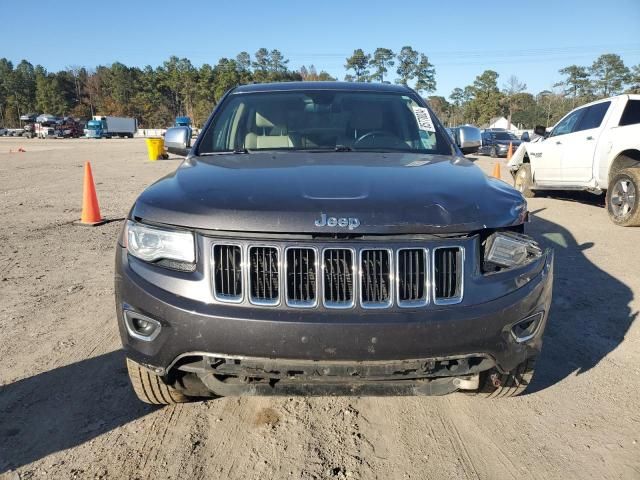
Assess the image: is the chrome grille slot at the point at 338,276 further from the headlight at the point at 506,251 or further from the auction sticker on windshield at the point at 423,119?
the auction sticker on windshield at the point at 423,119

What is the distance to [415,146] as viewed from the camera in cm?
344

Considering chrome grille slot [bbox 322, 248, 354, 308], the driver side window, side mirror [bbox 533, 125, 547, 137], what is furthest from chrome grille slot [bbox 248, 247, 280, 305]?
side mirror [bbox 533, 125, 547, 137]

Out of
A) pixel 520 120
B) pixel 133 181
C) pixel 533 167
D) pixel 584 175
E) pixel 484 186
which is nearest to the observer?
pixel 484 186

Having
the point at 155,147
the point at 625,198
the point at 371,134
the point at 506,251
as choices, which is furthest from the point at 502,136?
the point at 506,251

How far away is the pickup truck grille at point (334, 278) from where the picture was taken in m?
2.05

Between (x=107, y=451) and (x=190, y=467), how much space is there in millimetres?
432

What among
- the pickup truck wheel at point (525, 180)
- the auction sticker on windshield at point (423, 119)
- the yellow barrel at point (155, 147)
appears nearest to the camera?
the auction sticker on windshield at point (423, 119)

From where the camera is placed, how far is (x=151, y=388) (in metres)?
2.47

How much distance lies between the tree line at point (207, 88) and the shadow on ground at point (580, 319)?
264 ft

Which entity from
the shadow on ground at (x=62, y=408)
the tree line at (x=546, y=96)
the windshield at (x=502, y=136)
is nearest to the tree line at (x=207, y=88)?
the tree line at (x=546, y=96)

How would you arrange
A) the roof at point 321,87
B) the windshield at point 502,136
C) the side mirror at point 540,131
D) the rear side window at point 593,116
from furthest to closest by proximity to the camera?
the windshield at point 502,136 < the side mirror at point 540,131 < the rear side window at point 593,116 < the roof at point 321,87

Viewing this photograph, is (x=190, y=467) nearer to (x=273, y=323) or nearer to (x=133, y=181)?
(x=273, y=323)

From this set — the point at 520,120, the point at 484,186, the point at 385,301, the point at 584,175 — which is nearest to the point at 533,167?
the point at 584,175

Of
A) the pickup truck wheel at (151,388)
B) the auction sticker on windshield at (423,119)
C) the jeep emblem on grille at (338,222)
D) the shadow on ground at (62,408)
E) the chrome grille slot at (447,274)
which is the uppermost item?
the auction sticker on windshield at (423,119)
